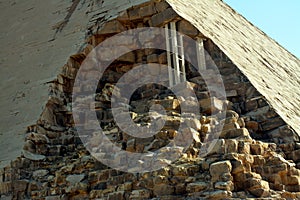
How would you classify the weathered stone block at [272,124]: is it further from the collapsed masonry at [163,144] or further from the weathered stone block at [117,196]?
the weathered stone block at [117,196]

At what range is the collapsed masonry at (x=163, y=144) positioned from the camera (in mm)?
10133

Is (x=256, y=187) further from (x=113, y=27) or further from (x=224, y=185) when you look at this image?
(x=113, y=27)

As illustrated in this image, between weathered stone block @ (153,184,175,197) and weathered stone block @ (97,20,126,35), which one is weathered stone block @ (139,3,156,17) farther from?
weathered stone block @ (153,184,175,197)

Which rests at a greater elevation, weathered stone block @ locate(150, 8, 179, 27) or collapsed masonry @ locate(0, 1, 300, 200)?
weathered stone block @ locate(150, 8, 179, 27)

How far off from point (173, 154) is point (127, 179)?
0.81 meters

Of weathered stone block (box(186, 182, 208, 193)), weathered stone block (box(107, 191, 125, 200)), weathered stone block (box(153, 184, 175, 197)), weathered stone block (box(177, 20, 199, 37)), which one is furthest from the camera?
weathered stone block (box(177, 20, 199, 37))

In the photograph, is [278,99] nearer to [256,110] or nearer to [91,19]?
[256,110]

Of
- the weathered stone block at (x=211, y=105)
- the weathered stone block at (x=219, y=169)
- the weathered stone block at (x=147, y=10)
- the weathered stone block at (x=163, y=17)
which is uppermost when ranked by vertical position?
the weathered stone block at (x=147, y=10)

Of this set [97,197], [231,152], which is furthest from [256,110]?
[97,197]

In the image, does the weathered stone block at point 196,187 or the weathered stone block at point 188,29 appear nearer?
the weathered stone block at point 196,187

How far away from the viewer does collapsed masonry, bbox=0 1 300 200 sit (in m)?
10.1

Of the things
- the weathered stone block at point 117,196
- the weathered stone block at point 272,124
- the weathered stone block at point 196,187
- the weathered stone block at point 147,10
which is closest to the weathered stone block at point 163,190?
the weathered stone block at point 196,187

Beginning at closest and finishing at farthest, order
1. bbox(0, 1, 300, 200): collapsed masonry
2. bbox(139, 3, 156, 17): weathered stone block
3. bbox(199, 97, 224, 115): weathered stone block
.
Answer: bbox(0, 1, 300, 200): collapsed masonry → bbox(199, 97, 224, 115): weathered stone block → bbox(139, 3, 156, 17): weathered stone block

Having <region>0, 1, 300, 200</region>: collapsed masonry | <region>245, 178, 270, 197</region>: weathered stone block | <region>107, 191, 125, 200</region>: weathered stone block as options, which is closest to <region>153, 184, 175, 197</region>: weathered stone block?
<region>0, 1, 300, 200</region>: collapsed masonry
